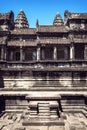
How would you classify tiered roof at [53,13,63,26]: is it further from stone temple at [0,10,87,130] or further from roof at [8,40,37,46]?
roof at [8,40,37,46]

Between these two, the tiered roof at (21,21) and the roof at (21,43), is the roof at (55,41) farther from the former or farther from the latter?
the tiered roof at (21,21)

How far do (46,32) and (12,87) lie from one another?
16.5m

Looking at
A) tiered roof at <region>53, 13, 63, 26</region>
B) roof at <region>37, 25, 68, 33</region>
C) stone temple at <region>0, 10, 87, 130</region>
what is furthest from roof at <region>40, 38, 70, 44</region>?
tiered roof at <region>53, 13, 63, 26</region>

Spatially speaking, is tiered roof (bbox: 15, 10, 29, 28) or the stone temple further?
tiered roof (bbox: 15, 10, 29, 28)

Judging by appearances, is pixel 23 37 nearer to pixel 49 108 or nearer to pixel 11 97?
pixel 11 97

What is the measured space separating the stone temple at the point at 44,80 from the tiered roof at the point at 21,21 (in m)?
19.1

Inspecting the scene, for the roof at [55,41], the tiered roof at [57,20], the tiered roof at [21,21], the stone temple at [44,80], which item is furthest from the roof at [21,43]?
the tiered roof at [57,20]

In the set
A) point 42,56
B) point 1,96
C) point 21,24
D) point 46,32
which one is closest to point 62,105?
point 1,96

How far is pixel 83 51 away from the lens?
3133 cm

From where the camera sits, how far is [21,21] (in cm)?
5497

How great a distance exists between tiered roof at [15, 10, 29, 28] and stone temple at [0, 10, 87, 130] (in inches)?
752

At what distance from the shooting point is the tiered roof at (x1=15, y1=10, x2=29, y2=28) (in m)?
54.0

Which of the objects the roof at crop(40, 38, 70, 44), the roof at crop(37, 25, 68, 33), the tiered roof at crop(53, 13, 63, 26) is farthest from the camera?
the tiered roof at crop(53, 13, 63, 26)

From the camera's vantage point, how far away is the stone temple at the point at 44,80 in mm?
10516
